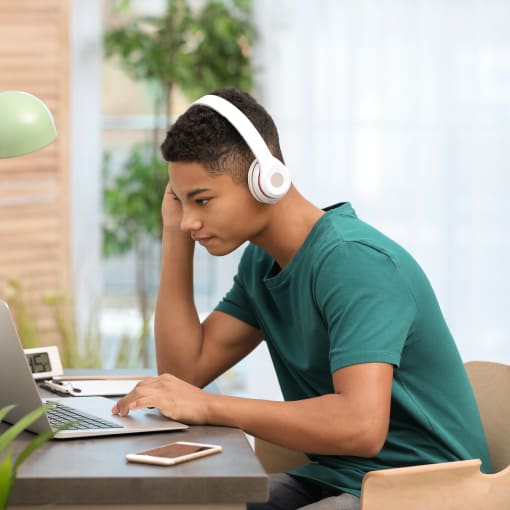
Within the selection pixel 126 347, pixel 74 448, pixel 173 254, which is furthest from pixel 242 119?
pixel 126 347

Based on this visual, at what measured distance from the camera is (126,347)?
370cm

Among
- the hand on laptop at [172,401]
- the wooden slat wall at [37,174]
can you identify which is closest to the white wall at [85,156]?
the wooden slat wall at [37,174]

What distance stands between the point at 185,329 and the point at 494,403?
650 mm

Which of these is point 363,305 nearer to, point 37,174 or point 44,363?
point 44,363

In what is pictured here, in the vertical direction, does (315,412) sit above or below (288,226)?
below

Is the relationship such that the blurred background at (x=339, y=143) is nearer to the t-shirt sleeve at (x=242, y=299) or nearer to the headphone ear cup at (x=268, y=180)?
the t-shirt sleeve at (x=242, y=299)

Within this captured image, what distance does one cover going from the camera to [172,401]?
5.15 feet

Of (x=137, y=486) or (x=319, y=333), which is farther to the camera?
(x=319, y=333)

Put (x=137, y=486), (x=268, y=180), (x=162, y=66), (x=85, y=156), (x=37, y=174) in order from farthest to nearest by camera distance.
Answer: (x=162, y=66), (x=85, y=156), (x=37, y=174), (x=268, y=180), (x=137, y=486)

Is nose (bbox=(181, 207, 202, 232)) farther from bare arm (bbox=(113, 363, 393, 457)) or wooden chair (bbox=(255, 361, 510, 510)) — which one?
wooden chair (bbox=(255, 361, 510, 510))

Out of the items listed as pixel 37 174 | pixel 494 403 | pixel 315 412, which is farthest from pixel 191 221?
pixel 37 174

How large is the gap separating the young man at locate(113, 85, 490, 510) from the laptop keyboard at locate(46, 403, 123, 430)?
0.18ft

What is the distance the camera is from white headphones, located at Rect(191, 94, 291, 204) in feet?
5.48

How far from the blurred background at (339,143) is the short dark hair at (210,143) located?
2.00 metres
